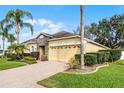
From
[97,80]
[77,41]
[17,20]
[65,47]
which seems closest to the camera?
[97,80]

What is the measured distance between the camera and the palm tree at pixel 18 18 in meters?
31.1

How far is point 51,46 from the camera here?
2667cm

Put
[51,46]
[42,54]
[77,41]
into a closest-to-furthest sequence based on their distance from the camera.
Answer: [77,41]
[51,46]
[42,54]

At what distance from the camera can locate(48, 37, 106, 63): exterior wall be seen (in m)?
22.3

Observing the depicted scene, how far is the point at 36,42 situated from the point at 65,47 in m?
7.81

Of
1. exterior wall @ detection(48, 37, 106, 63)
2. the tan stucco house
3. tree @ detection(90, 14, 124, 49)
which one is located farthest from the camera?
tree @ detection(90, 14, 124, 49)

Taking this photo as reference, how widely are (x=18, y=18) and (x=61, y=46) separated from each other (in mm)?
10819

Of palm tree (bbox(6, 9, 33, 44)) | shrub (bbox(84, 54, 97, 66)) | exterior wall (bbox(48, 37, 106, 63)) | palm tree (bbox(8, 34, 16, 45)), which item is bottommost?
shrub (bbox(84, 54, 97, 66))

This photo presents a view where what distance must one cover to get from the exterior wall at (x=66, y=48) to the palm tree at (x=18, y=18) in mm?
7460

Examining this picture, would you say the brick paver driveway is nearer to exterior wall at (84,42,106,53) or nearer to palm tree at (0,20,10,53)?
exterior wall at (84,42,106,53)

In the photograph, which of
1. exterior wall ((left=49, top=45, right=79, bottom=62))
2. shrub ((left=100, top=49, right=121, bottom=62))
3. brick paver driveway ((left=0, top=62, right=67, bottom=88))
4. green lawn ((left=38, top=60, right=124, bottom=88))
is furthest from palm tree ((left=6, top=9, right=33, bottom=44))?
green lawn ((left=38, top=60, right=124, bottom=88))

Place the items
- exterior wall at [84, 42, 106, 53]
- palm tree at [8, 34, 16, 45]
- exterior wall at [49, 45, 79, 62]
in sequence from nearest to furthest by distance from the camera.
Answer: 1. exterior wall at [84, 42, 106, 53]
2. exterior wall at [49, 45, 79, 62]
3. palm tree at [8, 34, 16, 45]
